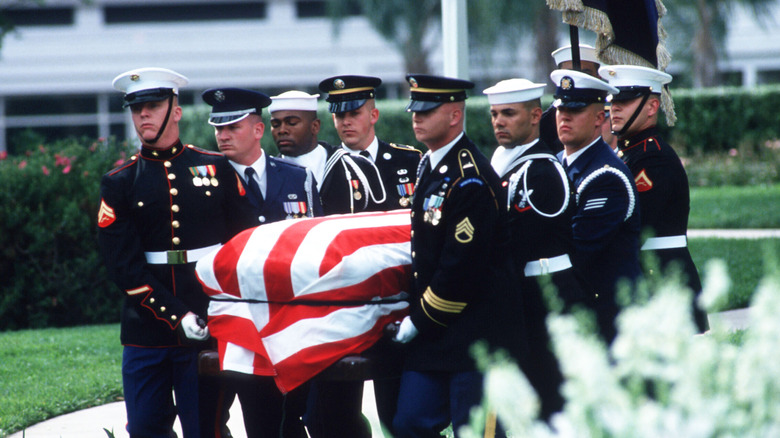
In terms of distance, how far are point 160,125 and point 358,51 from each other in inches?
1187

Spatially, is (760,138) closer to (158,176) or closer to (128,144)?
(128,144)

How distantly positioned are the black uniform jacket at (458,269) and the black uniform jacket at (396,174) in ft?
4.74

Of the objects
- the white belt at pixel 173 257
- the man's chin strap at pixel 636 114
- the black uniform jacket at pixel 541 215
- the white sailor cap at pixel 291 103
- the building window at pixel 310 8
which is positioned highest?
the building window at pixel 310 8

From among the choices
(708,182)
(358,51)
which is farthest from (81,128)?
(708,182)

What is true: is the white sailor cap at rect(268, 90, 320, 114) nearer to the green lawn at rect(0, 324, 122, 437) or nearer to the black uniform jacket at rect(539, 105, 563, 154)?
the black uniform jacket at rect(539, 105, 563, 154)

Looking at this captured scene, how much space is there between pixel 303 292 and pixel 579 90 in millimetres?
1602

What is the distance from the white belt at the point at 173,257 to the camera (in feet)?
13.4

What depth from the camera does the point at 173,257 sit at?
161 inches

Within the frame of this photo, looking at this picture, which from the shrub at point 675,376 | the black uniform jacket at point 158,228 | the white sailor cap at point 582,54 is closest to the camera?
the shrub at point 675,376

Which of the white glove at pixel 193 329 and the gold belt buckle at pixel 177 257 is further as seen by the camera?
the gold belt buckle at pixel 177 257

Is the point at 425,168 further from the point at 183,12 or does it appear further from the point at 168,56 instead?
the point at 183,12

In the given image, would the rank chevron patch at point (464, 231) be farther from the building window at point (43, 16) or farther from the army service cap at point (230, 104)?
the building window at point (43, 16)

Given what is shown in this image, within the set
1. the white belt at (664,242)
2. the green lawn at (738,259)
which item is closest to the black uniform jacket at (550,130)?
the white belt at (664,242)

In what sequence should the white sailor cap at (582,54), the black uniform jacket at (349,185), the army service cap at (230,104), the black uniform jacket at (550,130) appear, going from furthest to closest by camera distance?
the white sailor cap at (582,54) < the black uniform jacket at (550,130) < the black uniform jacket at (349,185) < the army service cap at (230,104)
